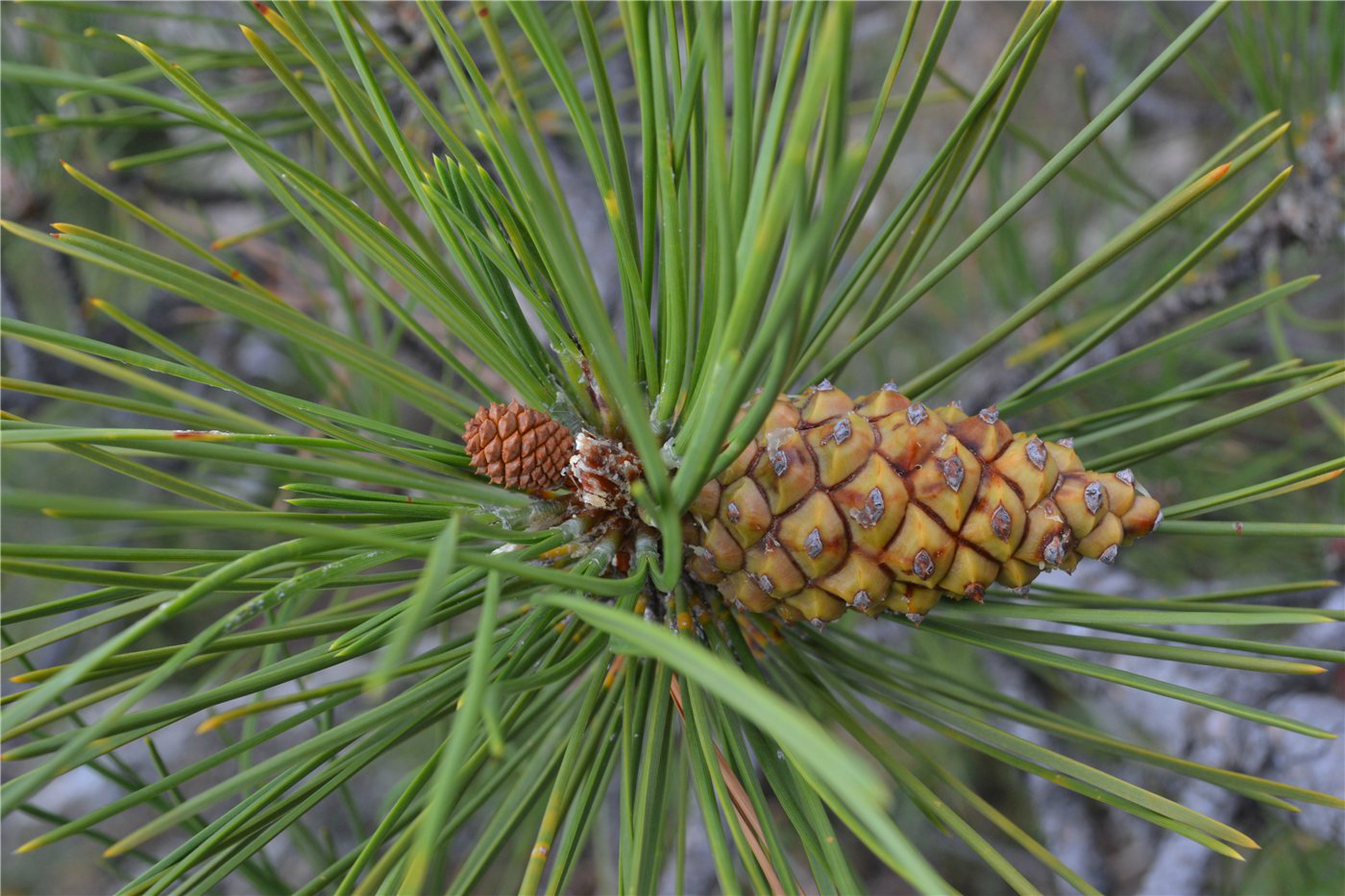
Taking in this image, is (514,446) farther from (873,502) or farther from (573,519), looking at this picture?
(873,502)

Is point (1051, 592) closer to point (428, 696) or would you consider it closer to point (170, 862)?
point (428, 696)

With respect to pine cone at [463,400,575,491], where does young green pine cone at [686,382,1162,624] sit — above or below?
below

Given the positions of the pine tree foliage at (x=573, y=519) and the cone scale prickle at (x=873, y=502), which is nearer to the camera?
the pine tree foliage at (x=573, y=519)

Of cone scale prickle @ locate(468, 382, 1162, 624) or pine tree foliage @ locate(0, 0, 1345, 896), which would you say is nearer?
pine tree foliage @ locate(0, 0, 1345, 896)

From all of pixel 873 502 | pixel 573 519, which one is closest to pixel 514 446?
pixel 573 519

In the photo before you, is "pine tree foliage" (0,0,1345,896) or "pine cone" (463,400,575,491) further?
"pine cone" (463,400,575,491)

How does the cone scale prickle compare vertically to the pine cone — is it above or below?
below

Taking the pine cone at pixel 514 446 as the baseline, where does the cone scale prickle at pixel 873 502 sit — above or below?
below

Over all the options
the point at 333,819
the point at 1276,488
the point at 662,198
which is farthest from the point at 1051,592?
the point at 333,819
